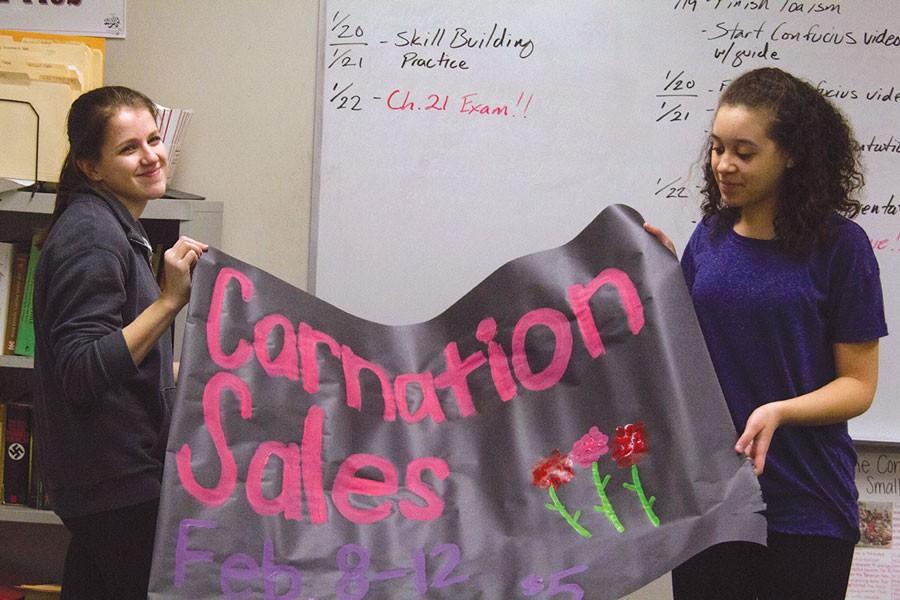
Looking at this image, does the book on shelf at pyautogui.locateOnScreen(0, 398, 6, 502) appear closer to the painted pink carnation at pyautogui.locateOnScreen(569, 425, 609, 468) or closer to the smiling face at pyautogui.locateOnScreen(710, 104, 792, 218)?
the painted pink carnation at pyautogui.locateOnScreen(569, 425, 609, 468)

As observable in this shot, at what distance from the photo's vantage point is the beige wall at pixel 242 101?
2.41 meters

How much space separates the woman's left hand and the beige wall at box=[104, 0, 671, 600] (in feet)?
3.91

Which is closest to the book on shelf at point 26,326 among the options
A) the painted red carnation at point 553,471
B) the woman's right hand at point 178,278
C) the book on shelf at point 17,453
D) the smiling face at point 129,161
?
the book on shelf at point 17,453

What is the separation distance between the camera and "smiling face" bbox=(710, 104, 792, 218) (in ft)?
4.59

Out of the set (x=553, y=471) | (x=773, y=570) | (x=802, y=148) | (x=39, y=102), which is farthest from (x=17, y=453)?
(x=802, y=148)

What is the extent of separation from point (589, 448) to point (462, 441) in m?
0.17

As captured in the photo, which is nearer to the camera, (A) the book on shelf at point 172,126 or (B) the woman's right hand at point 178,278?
(B) the woman's right hand at point 178,278

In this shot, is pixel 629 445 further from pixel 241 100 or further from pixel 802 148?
pixel 241 100

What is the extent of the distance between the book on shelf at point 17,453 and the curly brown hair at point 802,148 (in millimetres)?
1709

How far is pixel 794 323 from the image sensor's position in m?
1.38

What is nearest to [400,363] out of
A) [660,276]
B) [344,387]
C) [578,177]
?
[344,387]

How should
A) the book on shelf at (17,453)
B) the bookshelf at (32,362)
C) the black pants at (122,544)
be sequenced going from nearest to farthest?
1. the black pants at (122,544)
2. the bookshelf at (32,362)
3. the book on shelf at (17,453)

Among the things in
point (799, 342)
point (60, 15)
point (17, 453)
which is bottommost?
point (17, 453)

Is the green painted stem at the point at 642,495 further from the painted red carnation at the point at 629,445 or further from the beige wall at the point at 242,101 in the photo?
the beige wall at the point at 242,101
